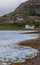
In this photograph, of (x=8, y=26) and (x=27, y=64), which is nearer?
(x=27, y=64)

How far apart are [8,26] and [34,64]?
174m

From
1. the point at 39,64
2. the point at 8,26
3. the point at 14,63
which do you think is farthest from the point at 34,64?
the point at 8,26

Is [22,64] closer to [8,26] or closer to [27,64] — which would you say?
[27,64]

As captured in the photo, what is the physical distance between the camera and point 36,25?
649 ft

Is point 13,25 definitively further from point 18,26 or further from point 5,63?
point 5,63

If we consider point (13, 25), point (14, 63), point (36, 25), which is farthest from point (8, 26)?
point (14, 63)

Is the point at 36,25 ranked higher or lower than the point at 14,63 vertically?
lower

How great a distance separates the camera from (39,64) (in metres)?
21.3

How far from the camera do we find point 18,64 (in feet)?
72.1

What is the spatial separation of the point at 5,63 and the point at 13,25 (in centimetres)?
17600

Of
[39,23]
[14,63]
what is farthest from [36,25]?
[14,63]

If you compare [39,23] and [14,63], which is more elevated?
[14,63]

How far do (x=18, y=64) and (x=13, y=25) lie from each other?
176546 mm

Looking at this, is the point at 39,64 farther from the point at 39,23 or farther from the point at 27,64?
the point at 39,23
